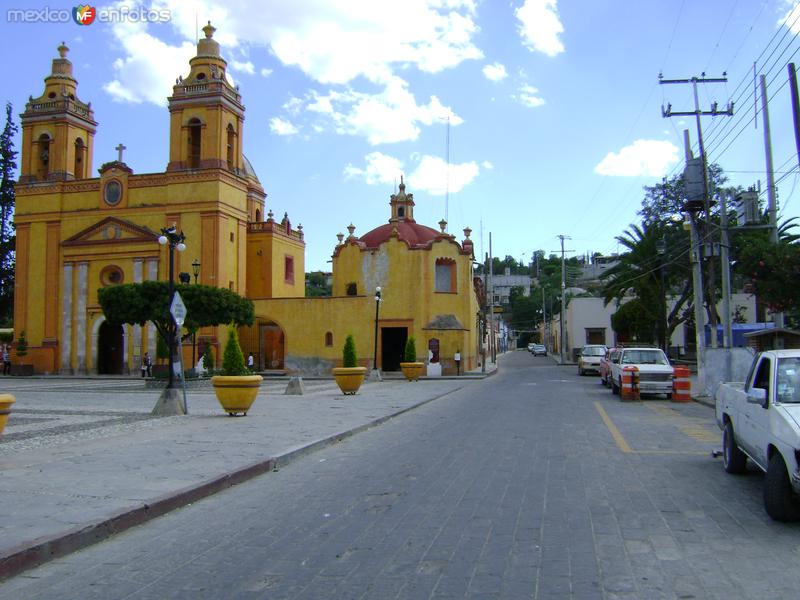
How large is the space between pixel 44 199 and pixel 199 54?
14.4 metres

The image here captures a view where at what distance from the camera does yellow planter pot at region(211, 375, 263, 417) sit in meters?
15.4

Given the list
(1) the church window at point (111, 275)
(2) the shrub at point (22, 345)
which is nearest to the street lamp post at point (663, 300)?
(1) the church window at point (111, 275)

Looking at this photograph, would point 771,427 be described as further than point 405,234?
No

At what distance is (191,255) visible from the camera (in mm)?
44250

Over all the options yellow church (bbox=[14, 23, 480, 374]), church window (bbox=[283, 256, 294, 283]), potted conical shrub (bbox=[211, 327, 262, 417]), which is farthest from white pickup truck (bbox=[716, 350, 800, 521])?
church window (bbox=[283, 256, 294, 283])

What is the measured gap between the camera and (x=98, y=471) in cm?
856

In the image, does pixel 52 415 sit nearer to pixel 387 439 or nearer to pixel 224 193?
pixel 387 439

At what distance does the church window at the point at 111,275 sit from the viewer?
151ft

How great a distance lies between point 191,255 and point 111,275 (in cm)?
652

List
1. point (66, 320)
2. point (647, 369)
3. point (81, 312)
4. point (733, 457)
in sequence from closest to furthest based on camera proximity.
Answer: point (733, 457) → point (647, 369) → point (81, 312) → point (66, 320)

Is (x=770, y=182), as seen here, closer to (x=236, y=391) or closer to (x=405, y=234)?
(x=236, y=391)

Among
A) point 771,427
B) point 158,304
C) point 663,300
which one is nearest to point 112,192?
point 158,304

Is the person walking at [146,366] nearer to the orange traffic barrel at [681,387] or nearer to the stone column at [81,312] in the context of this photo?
the stone column at [81,312]

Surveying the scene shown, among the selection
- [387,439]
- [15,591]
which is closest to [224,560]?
[15,591]
